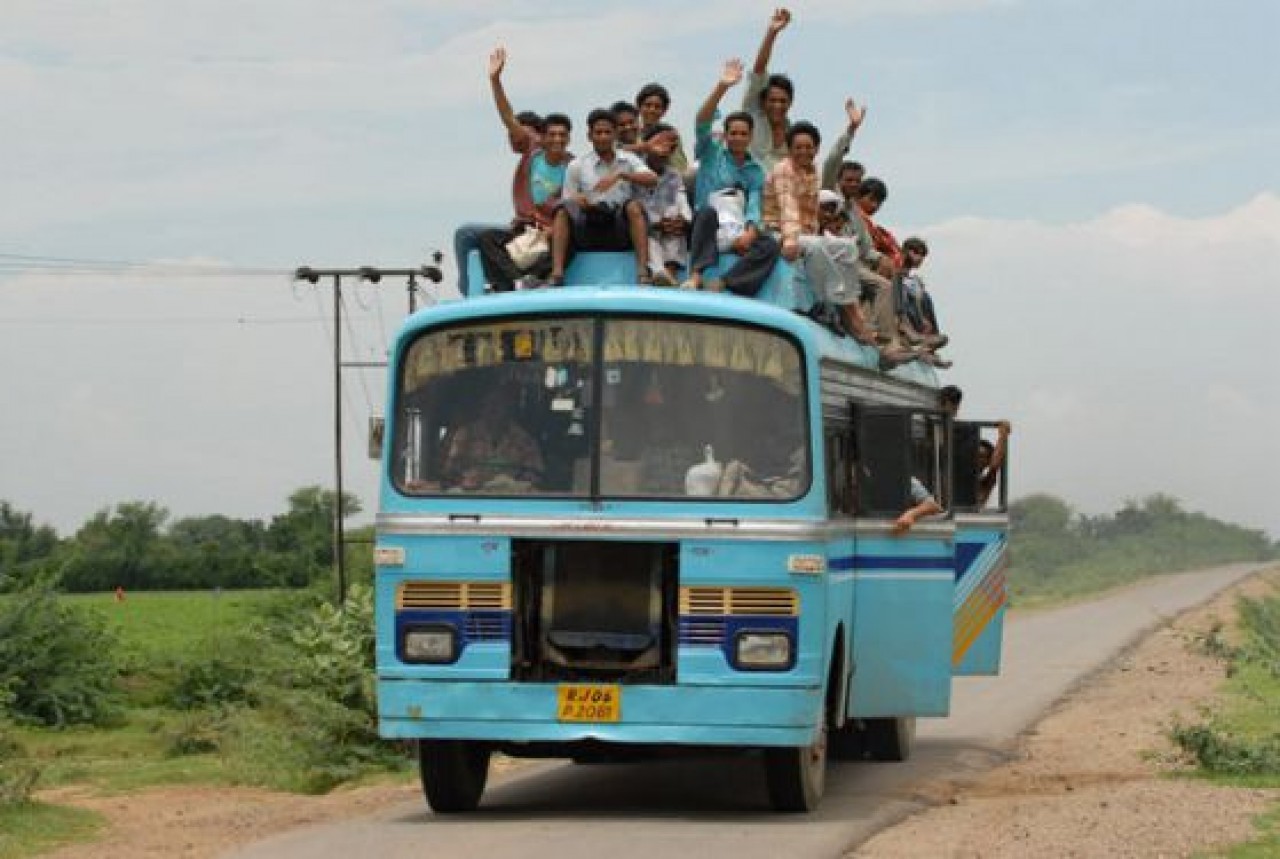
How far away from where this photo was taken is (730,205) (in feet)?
52.5

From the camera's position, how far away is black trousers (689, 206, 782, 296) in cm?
1555

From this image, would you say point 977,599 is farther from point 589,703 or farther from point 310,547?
point 310,547

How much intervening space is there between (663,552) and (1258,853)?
11.6 ft

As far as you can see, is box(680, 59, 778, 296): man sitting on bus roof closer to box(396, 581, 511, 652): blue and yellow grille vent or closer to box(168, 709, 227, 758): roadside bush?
box(396, 581, 511, 652): blue and yellow grille vent

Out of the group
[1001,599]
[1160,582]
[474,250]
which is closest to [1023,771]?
[1001,599]

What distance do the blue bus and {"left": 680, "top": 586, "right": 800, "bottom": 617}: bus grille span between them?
0.01m

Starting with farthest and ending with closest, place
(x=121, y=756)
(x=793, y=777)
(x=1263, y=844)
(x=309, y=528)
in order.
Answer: (x=309, y=528) < (x=121, y=756) < (x=793, y=777) < (x=1263, y=844)

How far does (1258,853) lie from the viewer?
42.8 ft

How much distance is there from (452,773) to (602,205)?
348 cm

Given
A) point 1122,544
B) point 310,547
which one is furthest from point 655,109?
point 1122,544

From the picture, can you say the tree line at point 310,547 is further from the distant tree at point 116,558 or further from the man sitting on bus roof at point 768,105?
the man sitting on bus roof at point 768,105

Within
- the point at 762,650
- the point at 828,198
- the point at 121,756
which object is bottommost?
the point at 121,756

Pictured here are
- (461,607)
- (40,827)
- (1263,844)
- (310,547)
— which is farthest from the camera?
(310,547)

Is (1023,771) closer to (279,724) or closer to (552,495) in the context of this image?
(552,495)
